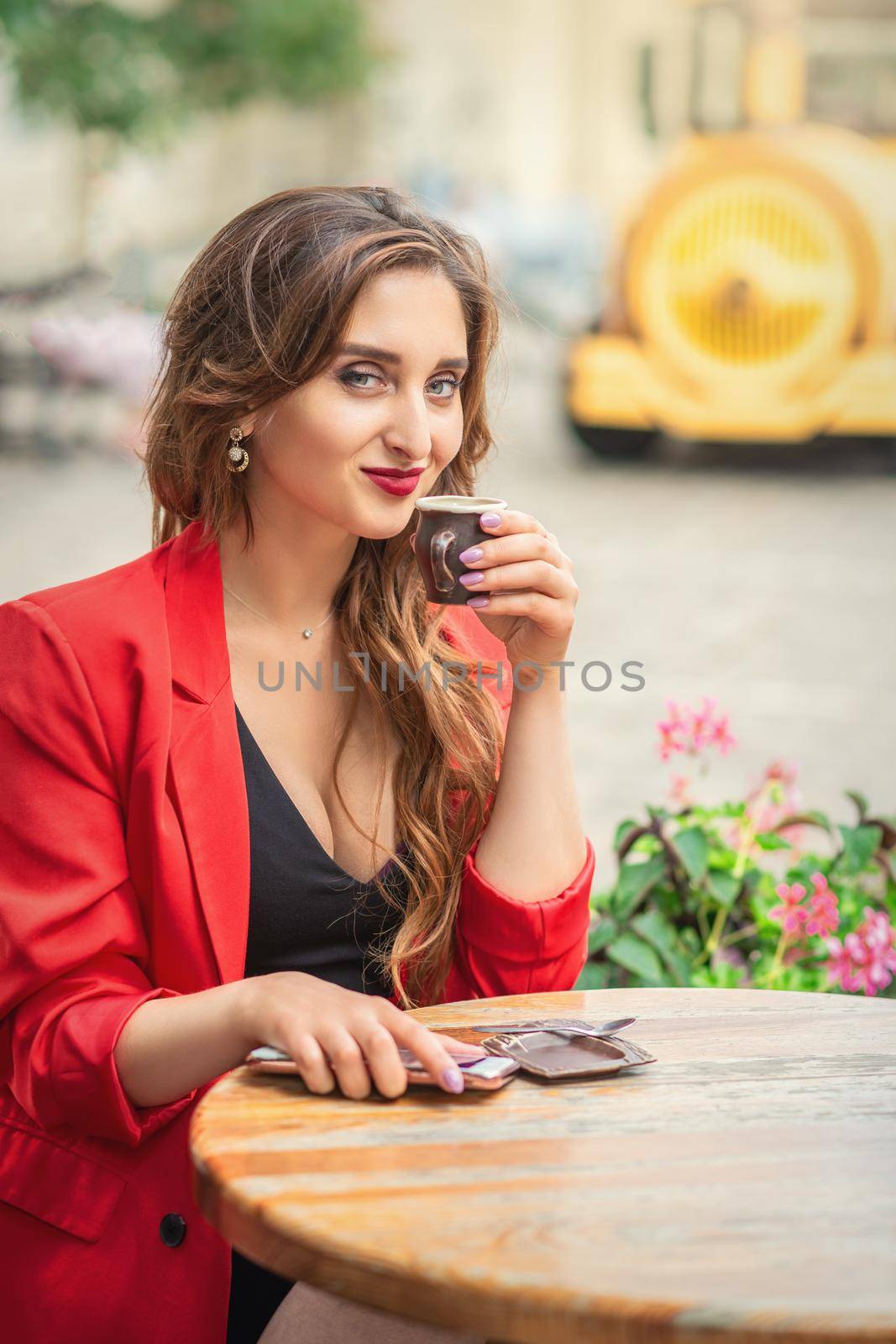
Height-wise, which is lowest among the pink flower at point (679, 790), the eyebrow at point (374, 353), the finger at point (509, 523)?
the pink flower at point (679, 790)

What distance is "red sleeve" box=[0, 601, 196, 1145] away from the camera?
140cm

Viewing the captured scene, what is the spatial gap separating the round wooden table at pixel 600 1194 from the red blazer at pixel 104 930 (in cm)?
24

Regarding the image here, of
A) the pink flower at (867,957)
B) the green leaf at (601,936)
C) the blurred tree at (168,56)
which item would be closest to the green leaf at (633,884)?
the green leaf at (601,936)

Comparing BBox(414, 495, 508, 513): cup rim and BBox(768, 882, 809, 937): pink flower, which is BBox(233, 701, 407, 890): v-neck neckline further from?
BBox(768, 882, 809, 937): pink flower

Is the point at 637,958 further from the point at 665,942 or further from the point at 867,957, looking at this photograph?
the point at 867,957

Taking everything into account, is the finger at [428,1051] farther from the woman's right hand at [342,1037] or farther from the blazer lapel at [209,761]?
the blazer lapel at [209,761]

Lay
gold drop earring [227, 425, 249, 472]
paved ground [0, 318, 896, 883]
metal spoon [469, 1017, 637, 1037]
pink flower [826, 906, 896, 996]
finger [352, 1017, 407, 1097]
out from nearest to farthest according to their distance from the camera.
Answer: finger [352, 1017, 407, 1097] → metal spoon [469, 1017, 637, 1037] → gold drop earring [227, 425, 249, 472] → pink flower [826, 906, 896, 996] → paved ground [0, 318, 896, 883]

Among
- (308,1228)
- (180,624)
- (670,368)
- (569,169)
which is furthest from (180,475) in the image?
(569,169)

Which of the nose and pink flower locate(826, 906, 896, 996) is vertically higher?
the nose

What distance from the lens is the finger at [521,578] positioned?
1546 millimetres

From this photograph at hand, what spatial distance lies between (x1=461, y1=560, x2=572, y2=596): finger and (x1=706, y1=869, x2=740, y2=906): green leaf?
Answer: 976mm

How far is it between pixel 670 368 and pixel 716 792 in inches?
195

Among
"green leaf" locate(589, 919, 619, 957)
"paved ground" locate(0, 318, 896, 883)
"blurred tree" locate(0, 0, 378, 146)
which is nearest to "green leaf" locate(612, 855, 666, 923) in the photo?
"green leaf" locate(589, 919, 619, 957)

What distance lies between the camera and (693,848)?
2.44m
